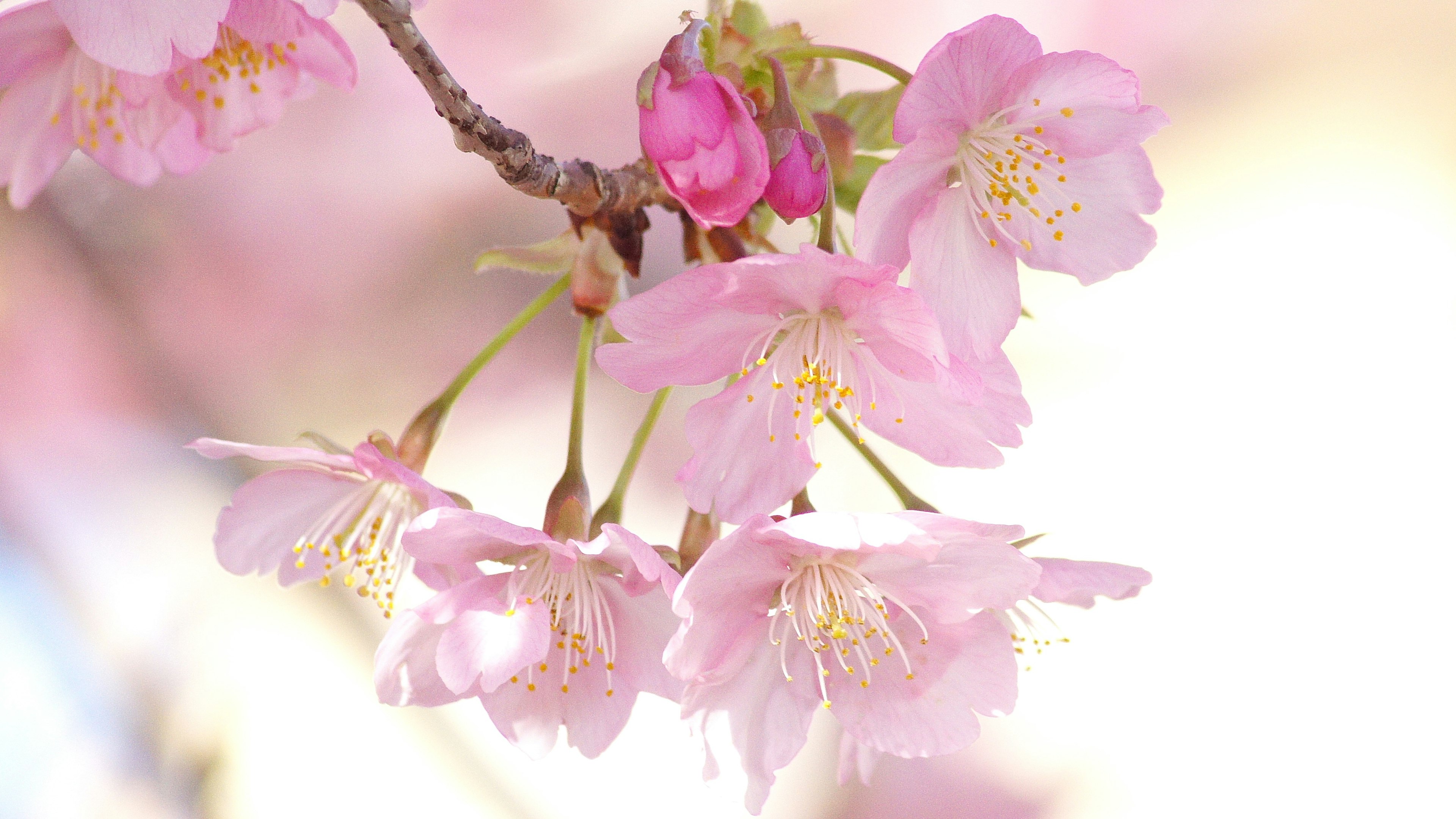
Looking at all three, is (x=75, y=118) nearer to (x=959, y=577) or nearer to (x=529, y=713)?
(x=529, y=713)

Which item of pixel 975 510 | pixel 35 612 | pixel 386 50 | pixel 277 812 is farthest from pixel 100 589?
pixel 975 510

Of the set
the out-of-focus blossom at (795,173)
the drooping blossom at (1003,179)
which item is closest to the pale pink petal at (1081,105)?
the drooping blossom at (1003,179)

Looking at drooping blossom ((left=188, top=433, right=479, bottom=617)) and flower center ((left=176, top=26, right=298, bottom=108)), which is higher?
flower center ((left=176, top=26, right=298, bottom=108))

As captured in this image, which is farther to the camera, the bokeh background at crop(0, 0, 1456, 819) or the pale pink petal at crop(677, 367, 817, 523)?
the bokeh background at crop(0, 0, 1456, 819)

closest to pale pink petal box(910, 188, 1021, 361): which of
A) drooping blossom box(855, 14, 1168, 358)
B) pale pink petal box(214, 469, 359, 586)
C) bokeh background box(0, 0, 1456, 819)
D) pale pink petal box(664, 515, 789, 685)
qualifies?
drooping blossom box(855, 14, 1168, 358)

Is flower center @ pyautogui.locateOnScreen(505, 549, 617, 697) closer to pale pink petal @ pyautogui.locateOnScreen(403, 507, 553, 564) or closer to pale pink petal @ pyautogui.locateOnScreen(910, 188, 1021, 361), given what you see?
pale pink petal @ pyautogui.locateOnScreen(403, 507, 553, 564)

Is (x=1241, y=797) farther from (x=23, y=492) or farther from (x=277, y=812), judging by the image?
(x=23, y=492)
